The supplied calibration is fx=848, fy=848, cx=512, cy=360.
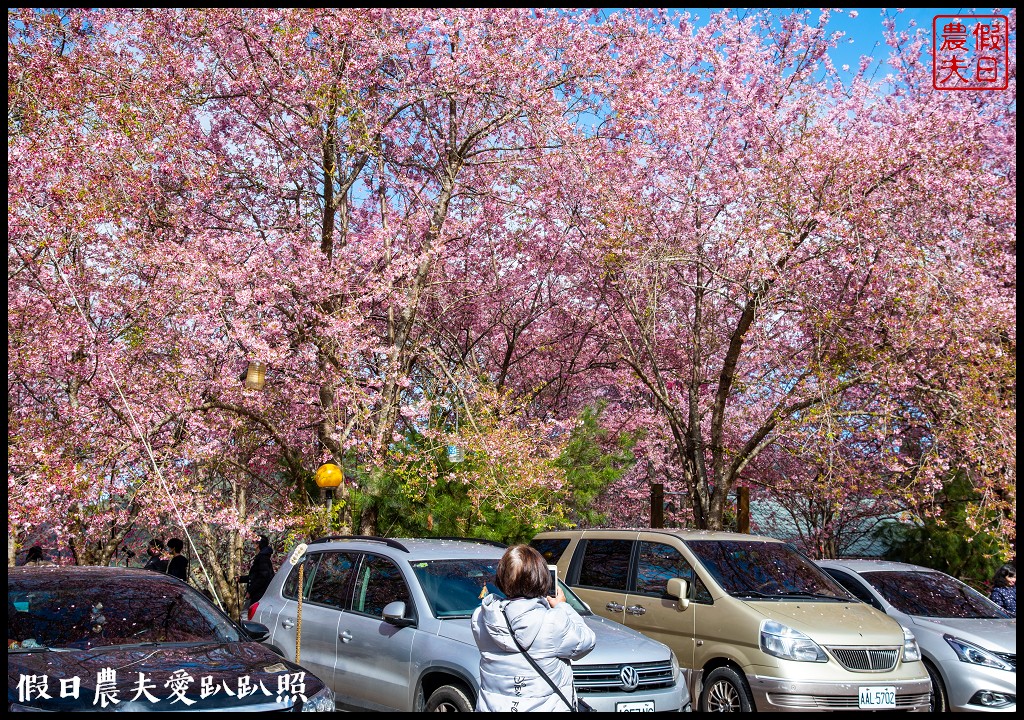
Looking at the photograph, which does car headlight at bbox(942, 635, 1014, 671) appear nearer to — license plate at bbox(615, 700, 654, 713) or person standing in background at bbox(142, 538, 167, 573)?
license plate at bbox(615, 700, 654, 713)

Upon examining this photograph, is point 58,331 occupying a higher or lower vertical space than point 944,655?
higher

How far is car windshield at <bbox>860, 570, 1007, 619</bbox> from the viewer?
30.8ft

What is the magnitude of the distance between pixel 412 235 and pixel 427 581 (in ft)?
34.3

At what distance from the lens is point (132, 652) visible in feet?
17.0

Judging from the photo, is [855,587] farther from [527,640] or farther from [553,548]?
[527,640]

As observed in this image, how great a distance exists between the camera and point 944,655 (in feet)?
28.3

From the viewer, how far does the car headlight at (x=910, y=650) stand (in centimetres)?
770

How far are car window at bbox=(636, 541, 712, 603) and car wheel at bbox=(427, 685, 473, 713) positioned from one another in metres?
2.79

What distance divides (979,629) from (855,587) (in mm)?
1459

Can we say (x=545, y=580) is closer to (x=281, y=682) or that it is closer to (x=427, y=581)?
→ (x=281, y=682)

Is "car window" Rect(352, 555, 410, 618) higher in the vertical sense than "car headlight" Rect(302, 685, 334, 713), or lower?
higher

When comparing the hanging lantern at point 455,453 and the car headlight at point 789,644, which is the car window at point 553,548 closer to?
the car headlight at point 789,644

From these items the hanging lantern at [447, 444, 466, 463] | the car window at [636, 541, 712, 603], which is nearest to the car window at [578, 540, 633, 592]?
the car window at [636, 541, 712, 603]

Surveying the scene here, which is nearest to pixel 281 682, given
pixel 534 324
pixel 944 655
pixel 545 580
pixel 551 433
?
pixel 545 580
